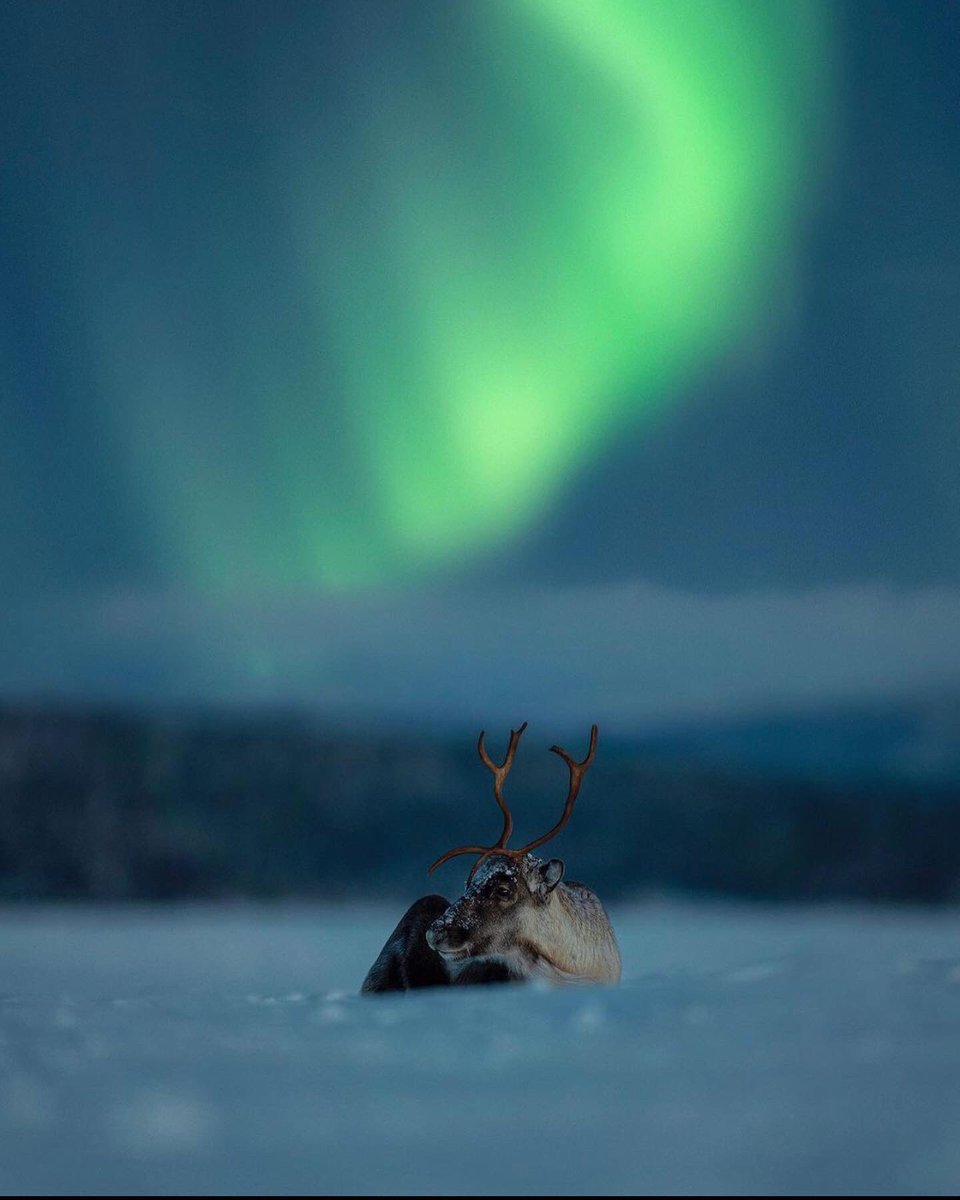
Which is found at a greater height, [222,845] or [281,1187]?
[222,845]

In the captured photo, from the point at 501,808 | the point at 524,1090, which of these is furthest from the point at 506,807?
the point at 524,1090

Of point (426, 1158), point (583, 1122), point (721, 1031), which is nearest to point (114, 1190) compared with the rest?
point (426, 1158)

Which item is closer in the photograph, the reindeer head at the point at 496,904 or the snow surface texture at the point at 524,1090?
the snow surface texture at the point at 524,1090

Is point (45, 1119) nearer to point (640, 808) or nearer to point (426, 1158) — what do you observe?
point (426, 1158)

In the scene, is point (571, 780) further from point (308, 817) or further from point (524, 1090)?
point (308, 817)

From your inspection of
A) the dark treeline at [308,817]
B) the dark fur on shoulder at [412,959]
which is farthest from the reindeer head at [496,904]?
the dark treeline at [308,817]

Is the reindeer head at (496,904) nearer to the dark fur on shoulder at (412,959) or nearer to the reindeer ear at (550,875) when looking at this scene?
the reindeer ear at (550,875)

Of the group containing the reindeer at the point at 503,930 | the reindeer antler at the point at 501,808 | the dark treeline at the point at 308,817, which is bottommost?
the reindeer at the point at 503,930

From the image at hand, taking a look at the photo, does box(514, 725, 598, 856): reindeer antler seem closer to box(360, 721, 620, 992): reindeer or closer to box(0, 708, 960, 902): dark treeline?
box(360, 721, 620, 992): reindeer
